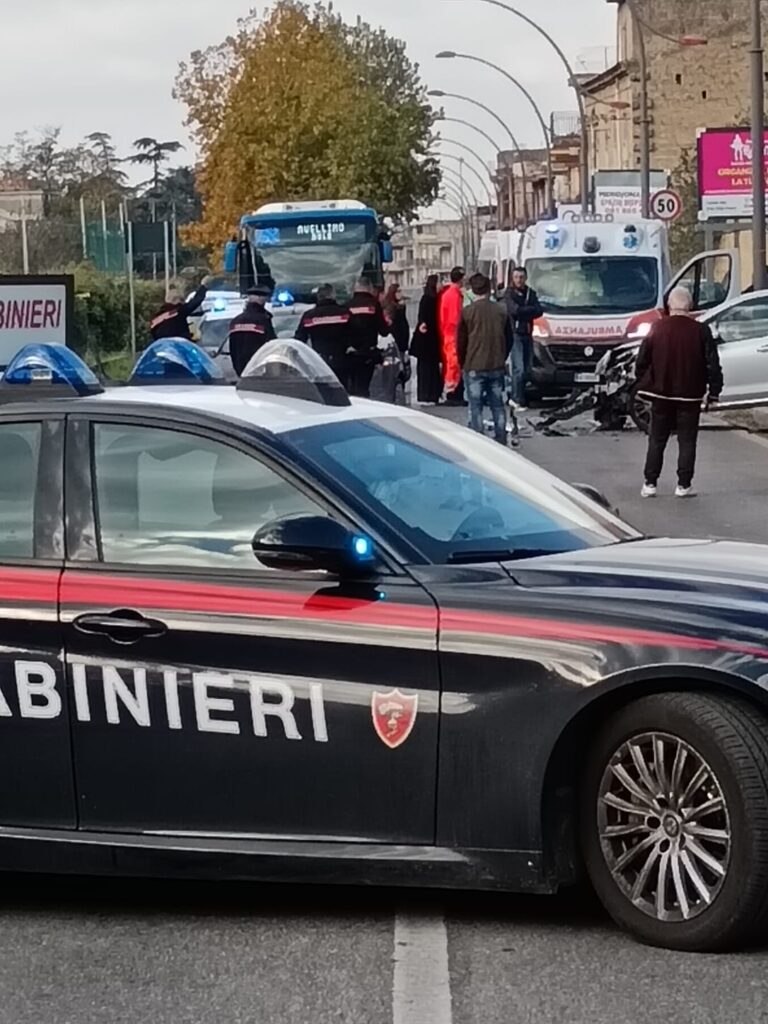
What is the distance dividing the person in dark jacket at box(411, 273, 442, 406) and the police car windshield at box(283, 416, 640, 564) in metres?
20.5

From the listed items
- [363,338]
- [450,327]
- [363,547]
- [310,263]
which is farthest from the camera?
[310,263]

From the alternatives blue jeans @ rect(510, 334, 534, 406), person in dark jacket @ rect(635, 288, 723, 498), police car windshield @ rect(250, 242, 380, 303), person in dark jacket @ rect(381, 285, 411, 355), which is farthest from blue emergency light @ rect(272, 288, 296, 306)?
person in dark jacket @ rect(635, 288, 723, 498)

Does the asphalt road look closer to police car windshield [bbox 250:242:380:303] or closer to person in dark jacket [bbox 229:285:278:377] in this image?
person in dark jacket [bbox 229:285:278:377]

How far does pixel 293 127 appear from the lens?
212ft

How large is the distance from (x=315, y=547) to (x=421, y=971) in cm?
110

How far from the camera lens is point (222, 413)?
19.5ft

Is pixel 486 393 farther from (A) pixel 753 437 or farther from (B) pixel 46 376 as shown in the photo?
(B) pixel 46 376

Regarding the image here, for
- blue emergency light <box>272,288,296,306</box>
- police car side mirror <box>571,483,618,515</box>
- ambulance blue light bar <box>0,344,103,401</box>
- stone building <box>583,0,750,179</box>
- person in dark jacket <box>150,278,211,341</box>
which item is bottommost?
police car side mirror <box>571,483,618,515</box>

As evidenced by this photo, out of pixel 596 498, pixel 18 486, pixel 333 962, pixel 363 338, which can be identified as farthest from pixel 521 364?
pixel 333 962

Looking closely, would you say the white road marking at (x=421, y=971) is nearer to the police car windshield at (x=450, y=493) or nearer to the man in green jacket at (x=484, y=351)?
the police car windshield at (x=450, y=493)

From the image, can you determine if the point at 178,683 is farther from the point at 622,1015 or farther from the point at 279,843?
the point at 622,1015

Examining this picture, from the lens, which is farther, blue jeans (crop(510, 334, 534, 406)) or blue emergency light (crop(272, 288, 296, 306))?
blue emergency light (crop(272, 288, 296, 306))

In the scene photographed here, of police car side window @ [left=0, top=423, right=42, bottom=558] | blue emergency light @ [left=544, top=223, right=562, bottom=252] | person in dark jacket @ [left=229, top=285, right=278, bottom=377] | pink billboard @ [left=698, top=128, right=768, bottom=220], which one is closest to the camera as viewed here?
police car side window @ [left=0, top=423, right=42, bottom=558]

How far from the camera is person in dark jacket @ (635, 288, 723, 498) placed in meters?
16.9
